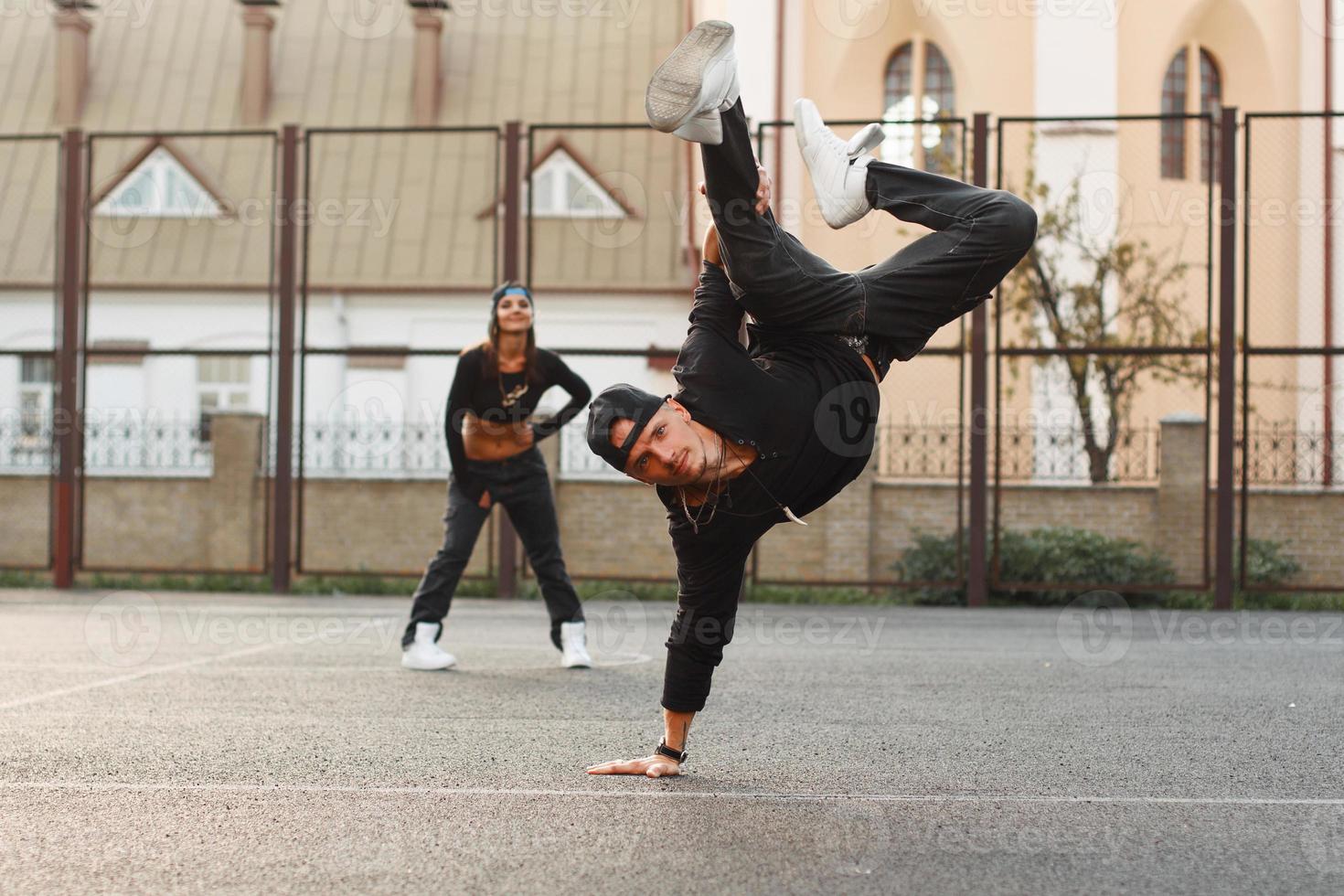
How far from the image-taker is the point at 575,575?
1422 cm

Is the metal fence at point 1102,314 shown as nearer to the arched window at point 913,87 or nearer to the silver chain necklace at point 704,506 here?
the arched window at point 913,87

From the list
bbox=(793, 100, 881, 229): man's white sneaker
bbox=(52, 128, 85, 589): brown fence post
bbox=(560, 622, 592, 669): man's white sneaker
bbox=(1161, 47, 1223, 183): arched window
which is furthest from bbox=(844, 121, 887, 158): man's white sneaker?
bbox=(1161, 47, 1223, 183): arched window

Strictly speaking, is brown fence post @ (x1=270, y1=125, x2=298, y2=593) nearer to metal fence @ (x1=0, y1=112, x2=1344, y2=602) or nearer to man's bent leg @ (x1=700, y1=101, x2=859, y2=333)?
metal fence @ (x1=0, y1=112, x2=1344, y2=602)

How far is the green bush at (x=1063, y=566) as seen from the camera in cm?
1335

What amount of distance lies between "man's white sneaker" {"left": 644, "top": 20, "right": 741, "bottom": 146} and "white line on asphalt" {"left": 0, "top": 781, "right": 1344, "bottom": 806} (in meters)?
1.89

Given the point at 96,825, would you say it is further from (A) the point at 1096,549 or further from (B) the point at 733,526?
(A) the point at 1096,549

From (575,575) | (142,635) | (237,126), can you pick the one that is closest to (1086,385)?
(575,575)

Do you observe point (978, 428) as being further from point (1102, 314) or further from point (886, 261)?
point (886, 261)

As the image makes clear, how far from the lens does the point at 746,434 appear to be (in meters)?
3.99

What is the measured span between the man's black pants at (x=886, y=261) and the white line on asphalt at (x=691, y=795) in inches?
51.6

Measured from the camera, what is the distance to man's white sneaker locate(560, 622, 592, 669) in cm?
755

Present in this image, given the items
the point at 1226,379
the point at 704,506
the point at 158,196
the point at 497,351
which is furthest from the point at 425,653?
the point at 158,196

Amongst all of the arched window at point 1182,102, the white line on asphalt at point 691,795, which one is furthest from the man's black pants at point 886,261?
the arched window at point 1182,102

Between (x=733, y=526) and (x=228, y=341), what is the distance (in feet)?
74.6
